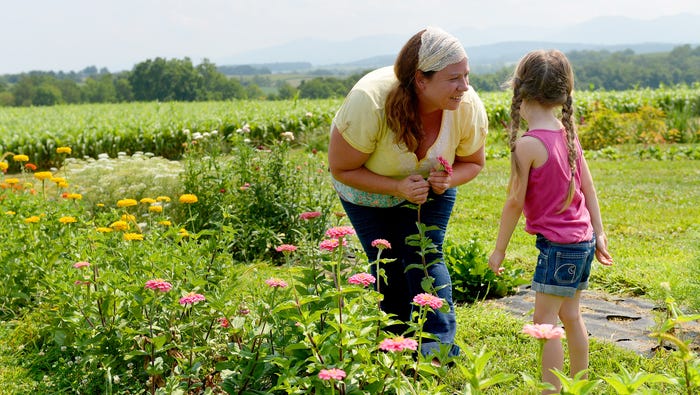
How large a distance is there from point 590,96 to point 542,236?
678 inches

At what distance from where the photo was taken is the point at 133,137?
11805 mm

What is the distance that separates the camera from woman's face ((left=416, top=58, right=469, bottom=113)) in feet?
8.50

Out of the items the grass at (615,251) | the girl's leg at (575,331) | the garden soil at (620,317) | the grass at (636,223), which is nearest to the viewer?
the girl's leg at (575,331)

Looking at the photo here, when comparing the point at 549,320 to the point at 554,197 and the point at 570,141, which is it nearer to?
the point at 554,197

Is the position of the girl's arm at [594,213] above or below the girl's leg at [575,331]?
above

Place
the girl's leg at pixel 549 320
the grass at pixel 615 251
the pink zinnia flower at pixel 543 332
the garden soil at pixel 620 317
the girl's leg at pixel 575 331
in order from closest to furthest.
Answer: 1. the pink zinnia flower at pixel 543 332
2. the girl's leg at pixel 549 320
3. the girl's leg at pixel 575 331
4. the grass at pixel 615 251
5. the garden soil at pixel 620 317

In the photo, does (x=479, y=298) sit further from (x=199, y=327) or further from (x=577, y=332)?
(x=199, y=327)

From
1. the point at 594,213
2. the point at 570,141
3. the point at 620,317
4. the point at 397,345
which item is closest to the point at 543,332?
the point at 397,345

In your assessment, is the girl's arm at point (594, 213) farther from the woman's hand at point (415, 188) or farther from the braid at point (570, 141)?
the woman's hand at point (415, 188)

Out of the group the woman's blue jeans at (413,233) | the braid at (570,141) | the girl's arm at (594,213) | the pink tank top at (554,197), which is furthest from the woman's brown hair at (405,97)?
the girl's arm at (594,213)

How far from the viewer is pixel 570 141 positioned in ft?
8.20

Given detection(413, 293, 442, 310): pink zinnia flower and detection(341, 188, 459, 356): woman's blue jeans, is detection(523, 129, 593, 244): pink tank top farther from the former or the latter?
detection(413, 293, 442, 310): pink zinnia flower

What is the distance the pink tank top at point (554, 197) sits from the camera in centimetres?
248

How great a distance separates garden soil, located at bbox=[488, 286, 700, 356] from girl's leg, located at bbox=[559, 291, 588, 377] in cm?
59
